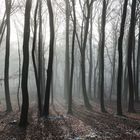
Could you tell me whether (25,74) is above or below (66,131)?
above

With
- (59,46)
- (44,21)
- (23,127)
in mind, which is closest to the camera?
(23,127)

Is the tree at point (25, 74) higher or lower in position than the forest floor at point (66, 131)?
higher

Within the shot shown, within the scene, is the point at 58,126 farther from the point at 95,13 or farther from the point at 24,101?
the point at 95,13

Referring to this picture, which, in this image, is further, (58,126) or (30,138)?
(58,126)

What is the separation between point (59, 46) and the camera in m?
58.0

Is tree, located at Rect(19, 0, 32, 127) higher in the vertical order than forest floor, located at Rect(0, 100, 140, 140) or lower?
higher

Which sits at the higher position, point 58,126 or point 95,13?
point 95,13

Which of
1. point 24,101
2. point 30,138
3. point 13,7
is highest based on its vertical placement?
point 13,7

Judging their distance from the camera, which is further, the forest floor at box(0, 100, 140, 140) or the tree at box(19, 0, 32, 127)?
the tree at box(19, 0, 32, 127)

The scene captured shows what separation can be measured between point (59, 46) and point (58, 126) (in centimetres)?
4656

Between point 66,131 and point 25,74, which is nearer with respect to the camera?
point 66,131

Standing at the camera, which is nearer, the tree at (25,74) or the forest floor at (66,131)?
the forest floor at (66,131)

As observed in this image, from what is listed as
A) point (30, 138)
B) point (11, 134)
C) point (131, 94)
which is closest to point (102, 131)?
point (30, 138)

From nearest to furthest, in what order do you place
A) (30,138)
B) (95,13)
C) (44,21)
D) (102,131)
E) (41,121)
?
1. (30,138)
2. (102,131)
3. (41,121)
4. (44,21)
5. (95,13)
